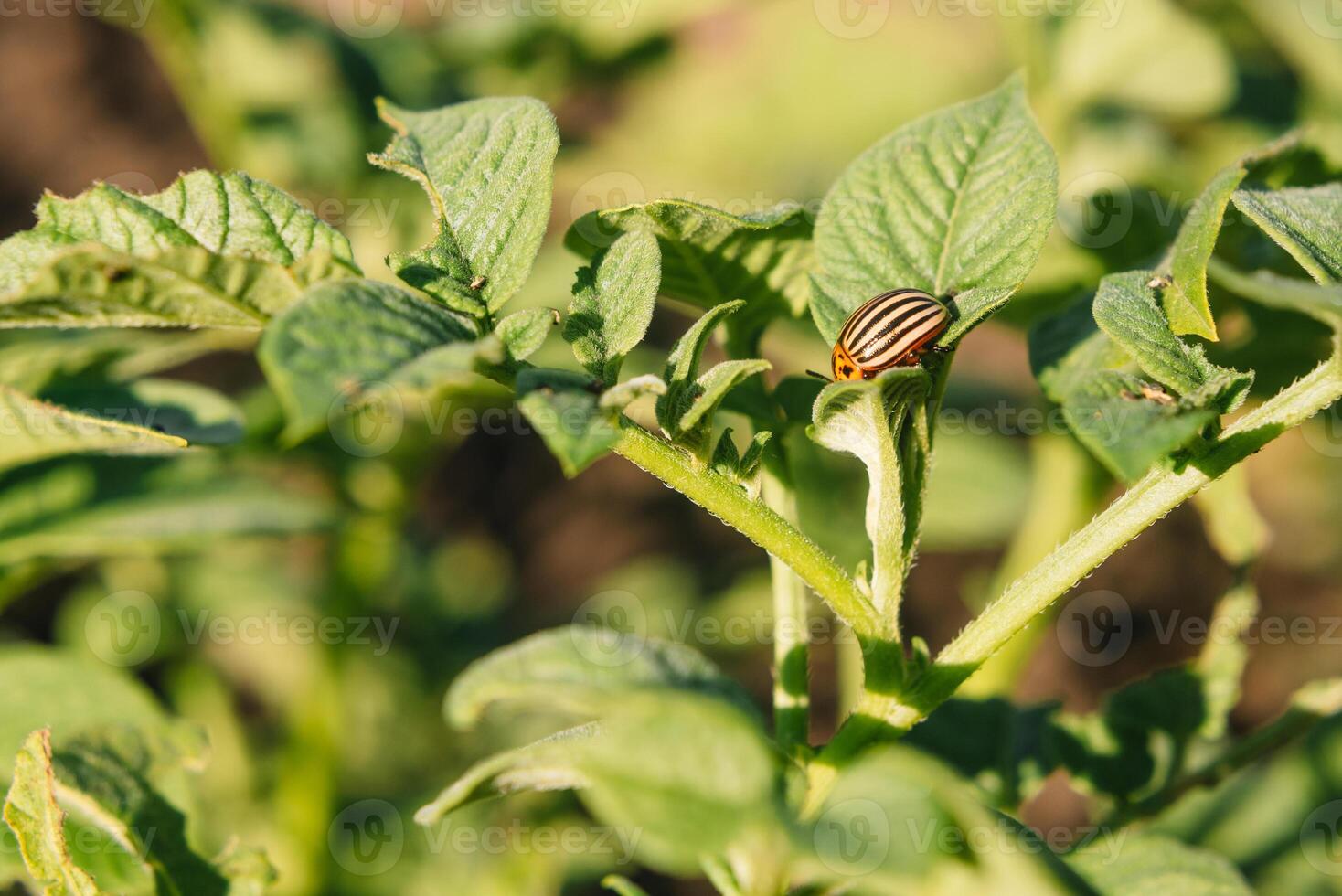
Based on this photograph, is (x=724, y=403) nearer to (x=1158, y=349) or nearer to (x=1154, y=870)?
(x=1158, y=349)

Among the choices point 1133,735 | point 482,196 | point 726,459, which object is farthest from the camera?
point 1133,735

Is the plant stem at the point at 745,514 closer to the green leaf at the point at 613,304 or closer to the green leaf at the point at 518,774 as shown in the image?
the green leaf at the point at 613,304

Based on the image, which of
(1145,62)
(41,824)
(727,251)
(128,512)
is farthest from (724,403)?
(1145,62)

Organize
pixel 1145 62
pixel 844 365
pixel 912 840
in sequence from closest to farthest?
pixel 912 840 < pixel 844 365 < pixel 1145 62

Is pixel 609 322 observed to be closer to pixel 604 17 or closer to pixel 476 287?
pixel 476 287

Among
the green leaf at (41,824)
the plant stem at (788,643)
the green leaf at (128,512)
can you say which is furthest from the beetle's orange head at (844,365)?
the green leaf at (128,512)
